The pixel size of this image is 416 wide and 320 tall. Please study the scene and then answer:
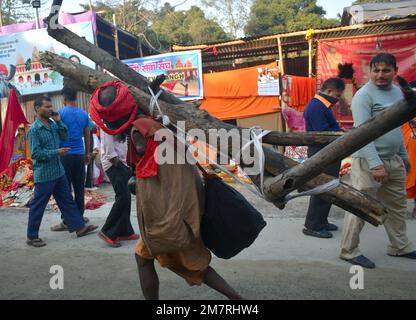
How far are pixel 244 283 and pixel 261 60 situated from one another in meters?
7.34

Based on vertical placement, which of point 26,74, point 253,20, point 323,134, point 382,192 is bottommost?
point 382,192

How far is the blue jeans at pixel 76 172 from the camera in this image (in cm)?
487

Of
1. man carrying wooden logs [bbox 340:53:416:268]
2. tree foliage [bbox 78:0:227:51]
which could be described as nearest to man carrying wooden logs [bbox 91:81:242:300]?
man carrying wooden logs [bbox 340:53:416:268]

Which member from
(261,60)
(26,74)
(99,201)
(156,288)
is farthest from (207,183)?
(26,74)

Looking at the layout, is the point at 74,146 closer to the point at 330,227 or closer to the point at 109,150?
the point at 109,150

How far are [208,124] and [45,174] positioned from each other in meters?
2.84

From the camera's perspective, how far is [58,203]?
460 centimetres

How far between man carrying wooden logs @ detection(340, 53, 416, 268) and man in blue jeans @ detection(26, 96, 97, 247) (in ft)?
9.81

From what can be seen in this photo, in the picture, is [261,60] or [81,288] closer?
[81,288]

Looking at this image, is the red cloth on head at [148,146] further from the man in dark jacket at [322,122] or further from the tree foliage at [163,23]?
the tree foliage at [163,23]

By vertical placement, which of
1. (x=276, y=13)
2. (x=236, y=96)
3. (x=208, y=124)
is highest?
(x=276, y=13)

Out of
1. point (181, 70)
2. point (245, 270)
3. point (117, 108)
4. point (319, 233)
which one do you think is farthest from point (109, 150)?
point (181, 70)

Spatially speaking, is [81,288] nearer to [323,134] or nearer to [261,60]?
[323,134]

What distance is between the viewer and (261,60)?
31.6 feet
